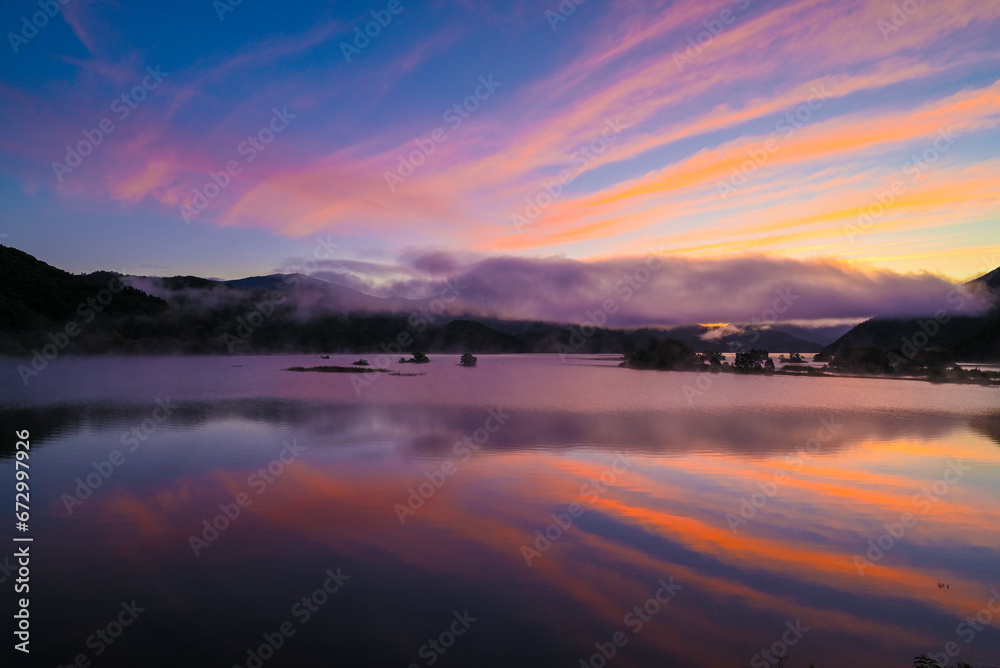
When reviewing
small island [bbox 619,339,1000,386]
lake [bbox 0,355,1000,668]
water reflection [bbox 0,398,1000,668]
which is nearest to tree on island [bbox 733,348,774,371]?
small island [bbox 619,339,1000,386]

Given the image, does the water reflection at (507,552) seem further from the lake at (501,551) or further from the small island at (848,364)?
the small island at (848,364)

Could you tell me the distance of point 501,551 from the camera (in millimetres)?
13531

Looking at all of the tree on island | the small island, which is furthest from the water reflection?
the tree on island

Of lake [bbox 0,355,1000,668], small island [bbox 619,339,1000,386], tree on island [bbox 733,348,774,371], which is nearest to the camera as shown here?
lake [bbox 0,355,1000,668]

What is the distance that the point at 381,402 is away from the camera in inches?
2096

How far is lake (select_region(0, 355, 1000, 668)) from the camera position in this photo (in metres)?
9.40

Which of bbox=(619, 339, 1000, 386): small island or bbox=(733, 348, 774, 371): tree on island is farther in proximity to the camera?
bbox=(733, 348, 774, 371): tree on island

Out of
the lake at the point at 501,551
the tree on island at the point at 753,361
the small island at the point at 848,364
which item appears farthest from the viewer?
the tree on island at the point at 753,361

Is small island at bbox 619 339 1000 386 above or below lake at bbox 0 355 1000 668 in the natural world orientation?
above

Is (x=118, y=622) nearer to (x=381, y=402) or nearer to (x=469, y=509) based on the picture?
(x=469, y=509)

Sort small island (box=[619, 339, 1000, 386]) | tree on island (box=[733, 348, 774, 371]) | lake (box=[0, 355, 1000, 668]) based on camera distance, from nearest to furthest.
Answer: lake (box=[0, 355, 1000, 668]), small island (box=[619, 339, 1000, 386]), tree on island (box=[733, 348, 774, 371])

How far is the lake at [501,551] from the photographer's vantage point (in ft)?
30.8

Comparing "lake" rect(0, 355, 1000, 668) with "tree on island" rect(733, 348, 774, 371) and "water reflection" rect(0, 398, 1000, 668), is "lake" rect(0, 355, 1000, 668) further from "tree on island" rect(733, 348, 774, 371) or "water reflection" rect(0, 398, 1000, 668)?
"tree on island" rect(733, 348, 774, 371)

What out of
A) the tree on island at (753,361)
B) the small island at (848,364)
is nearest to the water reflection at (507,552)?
the small island at (848,364)
